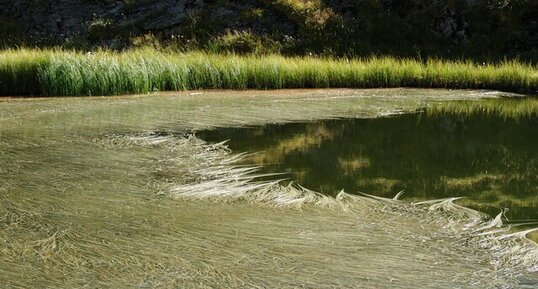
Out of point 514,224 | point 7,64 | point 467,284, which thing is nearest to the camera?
point 467,284

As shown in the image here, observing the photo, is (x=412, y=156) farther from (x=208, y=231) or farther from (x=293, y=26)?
(x=293, y=26)

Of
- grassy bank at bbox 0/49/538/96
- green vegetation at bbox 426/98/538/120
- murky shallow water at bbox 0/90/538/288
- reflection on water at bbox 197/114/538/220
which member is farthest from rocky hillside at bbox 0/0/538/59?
murky shallow water at bbox 0/90/538/288

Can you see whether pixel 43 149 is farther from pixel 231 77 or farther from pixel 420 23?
pixel 420 23

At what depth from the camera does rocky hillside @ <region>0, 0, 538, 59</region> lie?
23.9m

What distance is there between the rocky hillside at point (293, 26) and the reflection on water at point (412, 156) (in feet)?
Answer: 41.7

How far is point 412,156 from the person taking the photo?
8211 millimetres

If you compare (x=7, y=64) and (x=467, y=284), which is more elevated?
(x=7, y=64)

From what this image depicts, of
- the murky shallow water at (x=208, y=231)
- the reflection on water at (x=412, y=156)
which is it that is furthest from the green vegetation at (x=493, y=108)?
the murky shallow water at (x=208, y=231)

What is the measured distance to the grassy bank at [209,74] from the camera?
14.6 metres

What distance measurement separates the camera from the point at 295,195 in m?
5.88

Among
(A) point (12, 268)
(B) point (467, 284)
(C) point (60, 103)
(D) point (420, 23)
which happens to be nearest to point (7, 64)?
(C) point (60, 103)

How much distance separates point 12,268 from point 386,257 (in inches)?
86.6

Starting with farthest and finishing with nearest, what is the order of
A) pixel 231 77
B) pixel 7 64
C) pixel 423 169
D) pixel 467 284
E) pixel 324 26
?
1. pixel 324 26
2. pixel 231 77
3. pixel 7 64
4. pixel 423 169
5. pixel 467 284

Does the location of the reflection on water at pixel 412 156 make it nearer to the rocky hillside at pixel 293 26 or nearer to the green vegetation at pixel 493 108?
the green vegetation at pixel 493 108
